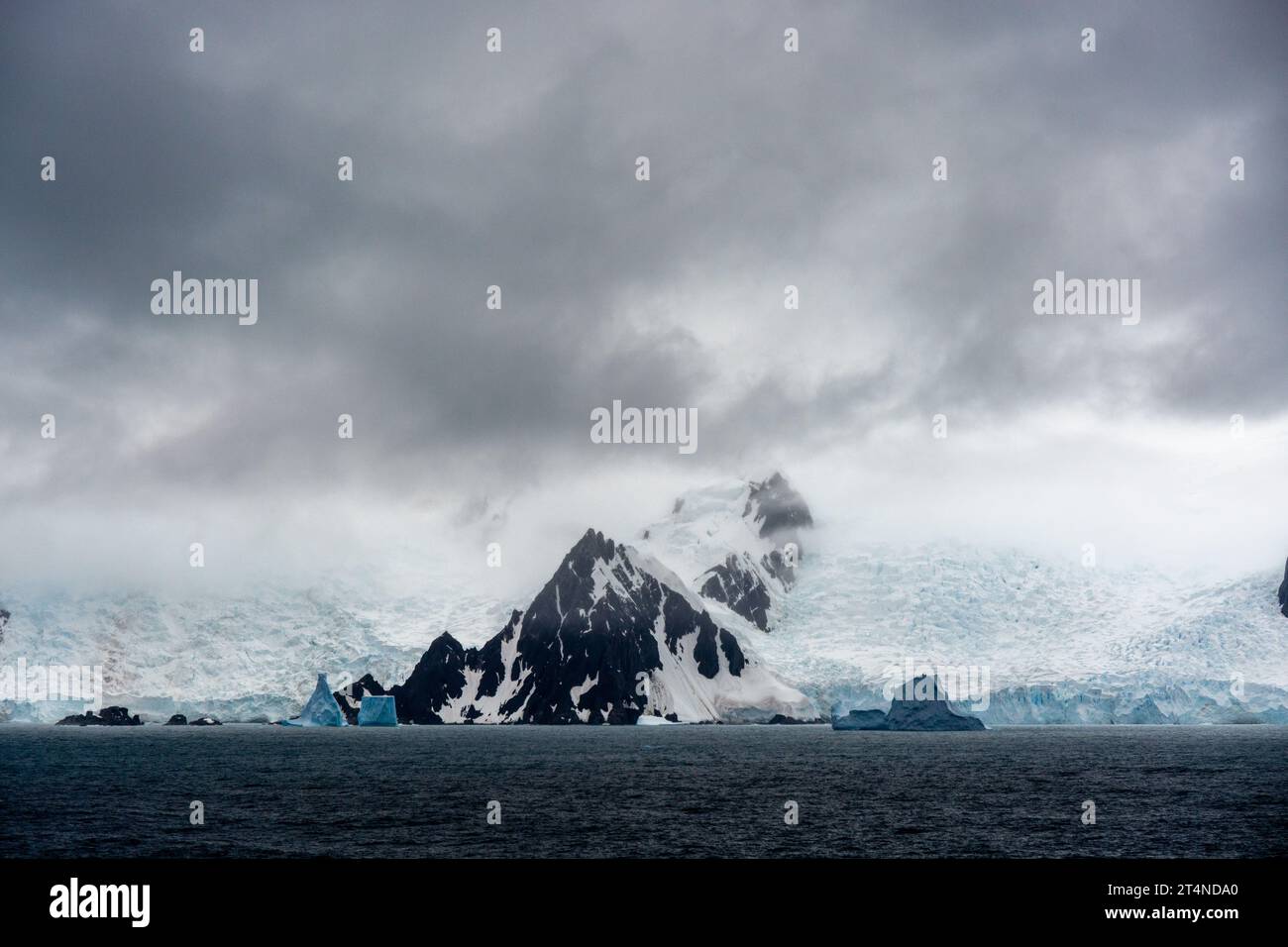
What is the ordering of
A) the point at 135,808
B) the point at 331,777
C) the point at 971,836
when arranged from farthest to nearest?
the point at 331,777 < the point at 135,808 < the point at 971,836

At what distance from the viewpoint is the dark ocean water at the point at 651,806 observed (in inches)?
2603

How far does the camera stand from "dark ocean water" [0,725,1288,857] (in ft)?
217

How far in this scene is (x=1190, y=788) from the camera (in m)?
102

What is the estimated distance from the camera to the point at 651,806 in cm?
8644
